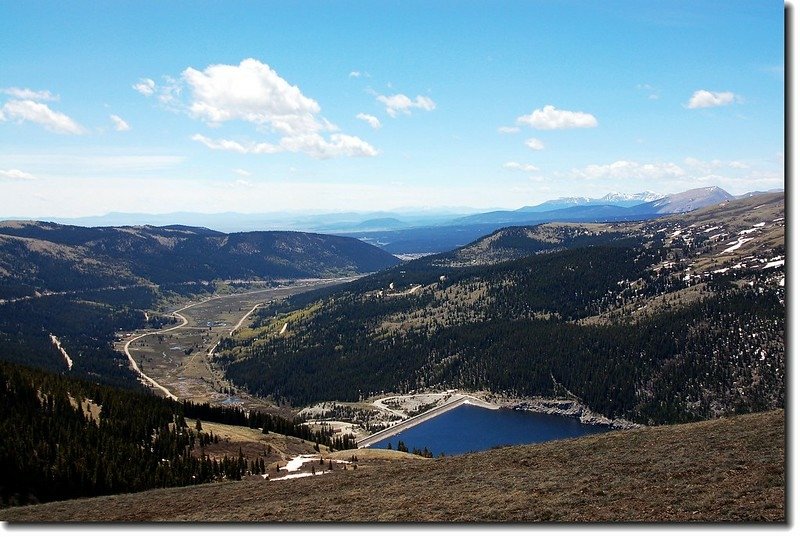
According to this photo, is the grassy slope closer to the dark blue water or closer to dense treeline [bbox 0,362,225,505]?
dense treeline [bbox 0,362,225,505]

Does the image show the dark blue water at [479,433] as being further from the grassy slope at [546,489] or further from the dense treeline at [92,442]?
the grassy slope at [546,489]

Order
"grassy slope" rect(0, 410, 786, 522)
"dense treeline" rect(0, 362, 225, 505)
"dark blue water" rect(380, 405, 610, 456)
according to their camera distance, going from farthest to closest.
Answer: "dark blue water" rect(380, 405, 610, 456) < "dense treeline" rect(0, 362, 225, 505) < "grassy slope" rect(0, 410, 786, 522)

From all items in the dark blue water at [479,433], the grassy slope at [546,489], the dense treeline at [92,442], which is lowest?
the dark blue water at [479,433]

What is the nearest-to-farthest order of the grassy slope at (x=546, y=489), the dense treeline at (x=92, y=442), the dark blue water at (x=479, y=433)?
the grassy slope at (x=546, y=489) → the dense treeline at (x=92, y=442) → the dark blue water at (x=479, y=433)

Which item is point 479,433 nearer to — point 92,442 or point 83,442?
point 92,442

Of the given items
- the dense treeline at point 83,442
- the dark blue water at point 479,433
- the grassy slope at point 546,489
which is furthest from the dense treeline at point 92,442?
the dark blue water at point 479,433

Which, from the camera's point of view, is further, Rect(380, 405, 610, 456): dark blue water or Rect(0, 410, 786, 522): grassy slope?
Rect(380, 405, 610, 456): dark blue water

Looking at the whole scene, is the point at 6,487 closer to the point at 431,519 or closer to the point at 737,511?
the point at 431,519

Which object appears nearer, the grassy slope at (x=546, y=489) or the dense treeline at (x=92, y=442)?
the grassy slope at (x=546, y=489)

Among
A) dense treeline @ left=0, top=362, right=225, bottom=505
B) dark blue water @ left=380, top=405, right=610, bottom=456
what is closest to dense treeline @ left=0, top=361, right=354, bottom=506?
dense treeline @ left=0, top=362, right=225, bottom=505
